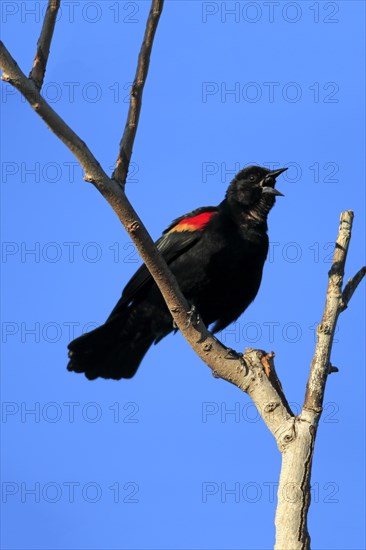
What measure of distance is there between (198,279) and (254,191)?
93 cm

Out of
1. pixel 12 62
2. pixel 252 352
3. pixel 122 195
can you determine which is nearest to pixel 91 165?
pixel 122 195

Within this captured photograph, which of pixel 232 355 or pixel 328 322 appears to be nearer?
pixel 328 322

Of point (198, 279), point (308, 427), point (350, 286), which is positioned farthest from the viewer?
point (198, 279)

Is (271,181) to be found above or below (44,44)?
above

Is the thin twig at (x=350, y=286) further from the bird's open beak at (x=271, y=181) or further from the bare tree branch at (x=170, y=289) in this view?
the bird's open beak at (x=271, y=181)

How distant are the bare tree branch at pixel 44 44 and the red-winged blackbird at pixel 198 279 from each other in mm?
2677

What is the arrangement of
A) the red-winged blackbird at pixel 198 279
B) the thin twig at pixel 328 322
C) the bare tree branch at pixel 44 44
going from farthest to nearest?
the red-winged blackbird at pixel 198 279 < the thin twig at pixel 328 322 < the bare tree branch at pixel 44 44

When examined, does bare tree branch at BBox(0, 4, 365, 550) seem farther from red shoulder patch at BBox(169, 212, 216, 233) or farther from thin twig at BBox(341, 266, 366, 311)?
red shoulder patch at BBox(169, 212, 216, 233)

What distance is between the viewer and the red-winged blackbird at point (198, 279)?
625 centimetres

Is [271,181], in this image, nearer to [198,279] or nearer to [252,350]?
[198,279]

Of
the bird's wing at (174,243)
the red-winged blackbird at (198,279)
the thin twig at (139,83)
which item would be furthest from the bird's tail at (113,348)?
the thin twig at (139,83)

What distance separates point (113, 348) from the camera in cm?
655

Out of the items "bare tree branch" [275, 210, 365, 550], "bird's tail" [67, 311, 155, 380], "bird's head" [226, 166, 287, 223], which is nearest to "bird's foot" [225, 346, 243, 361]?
"bare tree branch" [275, 210, 365, 550]

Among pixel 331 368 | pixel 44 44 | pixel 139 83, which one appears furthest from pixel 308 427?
pixel 44 44
